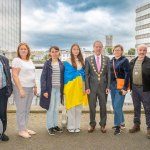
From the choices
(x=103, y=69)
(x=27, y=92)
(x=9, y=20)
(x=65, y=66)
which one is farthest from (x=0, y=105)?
(x=9, y=20)

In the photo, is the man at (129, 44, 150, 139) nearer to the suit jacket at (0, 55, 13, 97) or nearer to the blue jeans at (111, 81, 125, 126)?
the blue jeans at (111, 81, 125, 126)

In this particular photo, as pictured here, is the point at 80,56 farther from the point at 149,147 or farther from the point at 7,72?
the point at 149,147

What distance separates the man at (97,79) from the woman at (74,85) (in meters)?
0.14

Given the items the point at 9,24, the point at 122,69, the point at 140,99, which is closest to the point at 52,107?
the point at 122,69

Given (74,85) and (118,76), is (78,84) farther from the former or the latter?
(118,76)

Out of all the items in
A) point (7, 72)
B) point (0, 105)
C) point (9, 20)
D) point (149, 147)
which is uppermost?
point (9, 20)

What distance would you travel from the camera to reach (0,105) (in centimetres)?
580

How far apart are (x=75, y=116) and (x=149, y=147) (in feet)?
5.55

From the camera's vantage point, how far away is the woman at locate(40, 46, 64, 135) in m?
6.26

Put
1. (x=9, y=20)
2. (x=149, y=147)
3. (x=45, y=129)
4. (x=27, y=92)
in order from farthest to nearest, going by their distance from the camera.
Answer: (x=9, y=20) < (x=45, y=129) < (x=27, y=92) < (x=149, y=147)

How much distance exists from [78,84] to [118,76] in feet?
2.72

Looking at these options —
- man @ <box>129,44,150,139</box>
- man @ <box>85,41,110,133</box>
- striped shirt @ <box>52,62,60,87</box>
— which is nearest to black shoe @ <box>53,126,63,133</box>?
man @ <box>85,41,110,133</box>

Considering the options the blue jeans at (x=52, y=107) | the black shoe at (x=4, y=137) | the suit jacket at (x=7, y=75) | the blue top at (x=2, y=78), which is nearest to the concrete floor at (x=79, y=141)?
the black shoe at (x=4, y=137)

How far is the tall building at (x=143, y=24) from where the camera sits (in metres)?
101
